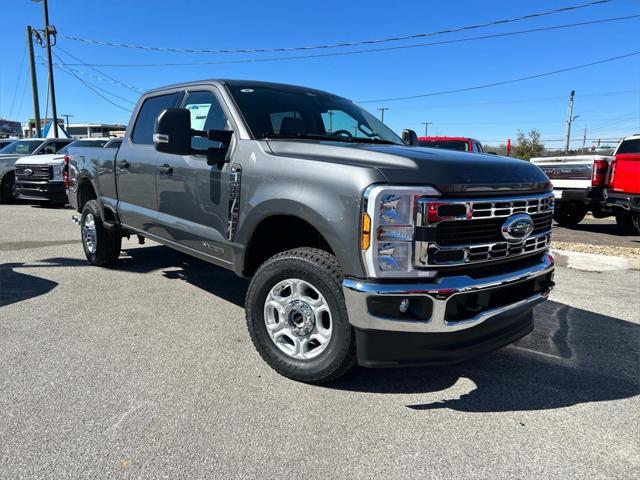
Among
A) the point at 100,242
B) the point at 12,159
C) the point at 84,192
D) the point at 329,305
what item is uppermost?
the point at 12,159

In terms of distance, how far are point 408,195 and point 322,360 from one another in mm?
1186

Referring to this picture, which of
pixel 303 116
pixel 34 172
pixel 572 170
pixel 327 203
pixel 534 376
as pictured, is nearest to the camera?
pixel 327 203

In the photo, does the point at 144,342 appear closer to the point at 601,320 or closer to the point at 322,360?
the point at 322,360

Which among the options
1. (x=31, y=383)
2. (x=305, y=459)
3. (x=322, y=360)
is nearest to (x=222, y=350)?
(x=322, y=360)

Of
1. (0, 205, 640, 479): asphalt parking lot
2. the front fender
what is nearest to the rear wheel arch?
(0, 205, 640, 479): asphalt parking lot

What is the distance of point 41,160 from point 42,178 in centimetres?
48

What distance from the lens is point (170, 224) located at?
14.7 ft

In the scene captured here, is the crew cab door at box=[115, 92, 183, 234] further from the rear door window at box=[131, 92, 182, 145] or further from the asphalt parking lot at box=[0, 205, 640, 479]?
the asphalt parking lot at box=[0, 205, 640, 479]

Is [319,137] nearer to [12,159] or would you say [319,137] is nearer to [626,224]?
[626,224]

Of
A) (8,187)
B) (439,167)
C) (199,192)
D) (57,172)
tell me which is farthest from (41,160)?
(439,167)

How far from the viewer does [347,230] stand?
277 centimetres

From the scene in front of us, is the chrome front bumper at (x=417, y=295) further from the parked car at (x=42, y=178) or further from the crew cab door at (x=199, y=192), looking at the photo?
the parked car at (x=42, y=178)

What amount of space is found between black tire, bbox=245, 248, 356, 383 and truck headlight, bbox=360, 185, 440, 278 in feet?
1.13

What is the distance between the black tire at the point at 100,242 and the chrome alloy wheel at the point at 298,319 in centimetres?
340
